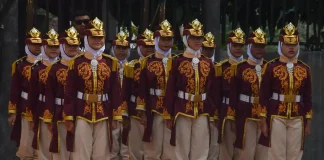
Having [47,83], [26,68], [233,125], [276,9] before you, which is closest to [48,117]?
[47,83]

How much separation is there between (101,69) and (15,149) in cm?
365

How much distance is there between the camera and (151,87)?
13508 mm

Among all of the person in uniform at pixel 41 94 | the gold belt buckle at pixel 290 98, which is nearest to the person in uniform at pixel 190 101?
the gold belt buckle at pixel 290 98

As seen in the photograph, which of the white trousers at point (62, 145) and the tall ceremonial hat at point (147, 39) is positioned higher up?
the tall ceremonial hat at point (147, 39)

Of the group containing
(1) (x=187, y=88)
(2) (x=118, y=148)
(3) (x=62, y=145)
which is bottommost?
(2) (x=118, y=148)

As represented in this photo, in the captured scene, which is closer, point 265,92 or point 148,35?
point 265,92

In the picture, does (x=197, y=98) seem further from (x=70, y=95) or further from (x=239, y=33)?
(x=70, y=95)

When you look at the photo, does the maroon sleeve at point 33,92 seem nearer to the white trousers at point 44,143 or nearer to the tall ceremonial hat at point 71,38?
the white trousers at point 44,143

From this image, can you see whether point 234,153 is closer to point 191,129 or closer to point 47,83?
point 191,129

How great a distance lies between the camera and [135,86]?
545 inches

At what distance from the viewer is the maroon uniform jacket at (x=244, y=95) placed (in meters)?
13.2

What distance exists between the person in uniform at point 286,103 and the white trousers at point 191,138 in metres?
0.73

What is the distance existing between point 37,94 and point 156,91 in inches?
59.8

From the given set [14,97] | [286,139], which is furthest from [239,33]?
[14,97]
